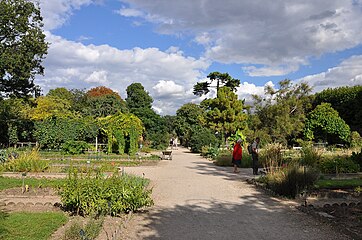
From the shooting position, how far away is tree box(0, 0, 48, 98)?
24109 mm

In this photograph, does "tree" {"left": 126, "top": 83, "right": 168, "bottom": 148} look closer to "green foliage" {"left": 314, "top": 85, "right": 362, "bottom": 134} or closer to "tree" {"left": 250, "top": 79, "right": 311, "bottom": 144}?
"tree" {"left": 250, "top": 79, "right": 311, "bottom": 144}

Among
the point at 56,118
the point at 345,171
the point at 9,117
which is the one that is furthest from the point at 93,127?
the point at 345,171

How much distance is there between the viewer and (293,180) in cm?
937

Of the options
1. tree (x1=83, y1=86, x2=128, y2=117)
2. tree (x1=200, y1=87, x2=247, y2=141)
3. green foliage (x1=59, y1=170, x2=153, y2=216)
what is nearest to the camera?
green foliage (x1=59, y1=170, x2=153, y2=216)

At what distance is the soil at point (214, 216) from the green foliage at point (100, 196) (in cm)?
26

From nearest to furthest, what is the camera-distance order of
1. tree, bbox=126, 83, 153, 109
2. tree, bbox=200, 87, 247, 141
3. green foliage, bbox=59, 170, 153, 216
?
green foliage, bbox=59, 170, 153, 216 < tree, bbox=200, 87, 247, 141 < tree, bbox=126, 83, 153, 109

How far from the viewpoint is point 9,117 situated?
1177 inches

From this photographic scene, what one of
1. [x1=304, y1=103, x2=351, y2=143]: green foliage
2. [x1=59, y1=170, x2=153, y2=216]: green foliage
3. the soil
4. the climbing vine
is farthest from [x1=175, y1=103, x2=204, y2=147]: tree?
[x1=59, y1=170, x2=153, y2=216]: green foliage

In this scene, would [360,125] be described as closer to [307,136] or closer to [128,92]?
[307,136]

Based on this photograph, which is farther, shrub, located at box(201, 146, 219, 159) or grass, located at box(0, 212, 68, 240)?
shrub, located at box(201, 146, 219, 159)

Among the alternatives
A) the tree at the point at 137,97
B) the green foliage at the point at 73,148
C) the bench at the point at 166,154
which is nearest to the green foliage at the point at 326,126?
the bench at the point at 166,154

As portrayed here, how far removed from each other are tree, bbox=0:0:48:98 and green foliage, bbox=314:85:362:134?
30319 millimetres

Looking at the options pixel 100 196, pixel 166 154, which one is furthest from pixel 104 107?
pixel 100 196

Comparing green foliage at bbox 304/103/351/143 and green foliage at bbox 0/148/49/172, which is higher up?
green foliage at bbox 304/103/351/143
